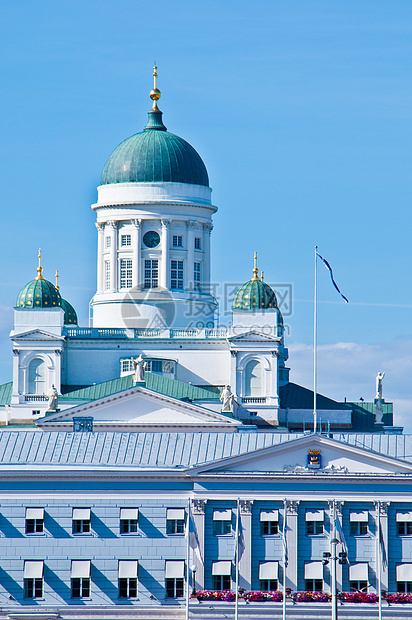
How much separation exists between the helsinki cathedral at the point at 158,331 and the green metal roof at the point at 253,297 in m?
0.15

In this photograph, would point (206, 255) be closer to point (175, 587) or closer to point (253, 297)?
point (253, 297)

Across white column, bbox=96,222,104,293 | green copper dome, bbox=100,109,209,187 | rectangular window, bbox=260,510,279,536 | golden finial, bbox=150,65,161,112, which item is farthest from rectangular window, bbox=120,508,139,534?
golden finial, bbox=150,65,161,112

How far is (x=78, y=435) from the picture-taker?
97.3m

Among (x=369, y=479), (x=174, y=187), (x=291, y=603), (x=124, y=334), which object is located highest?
(x=174, y=187)

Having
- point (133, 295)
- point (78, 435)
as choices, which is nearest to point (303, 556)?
point (78, 435)

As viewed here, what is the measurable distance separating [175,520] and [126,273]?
6064cm

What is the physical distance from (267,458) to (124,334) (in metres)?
51.4

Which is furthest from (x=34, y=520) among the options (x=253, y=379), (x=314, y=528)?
(x=253, y=379)

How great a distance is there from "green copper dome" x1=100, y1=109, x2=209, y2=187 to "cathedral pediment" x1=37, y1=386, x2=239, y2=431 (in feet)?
89.8

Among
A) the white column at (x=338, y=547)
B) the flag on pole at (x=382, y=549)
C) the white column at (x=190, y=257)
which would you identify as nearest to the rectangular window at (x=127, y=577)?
the white column at (x=338, y=547)

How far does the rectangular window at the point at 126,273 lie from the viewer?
150875 millimetres

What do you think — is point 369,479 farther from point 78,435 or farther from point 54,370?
point 54,370

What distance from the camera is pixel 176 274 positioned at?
151125 millimetres

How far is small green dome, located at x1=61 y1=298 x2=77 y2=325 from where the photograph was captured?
155387mm
